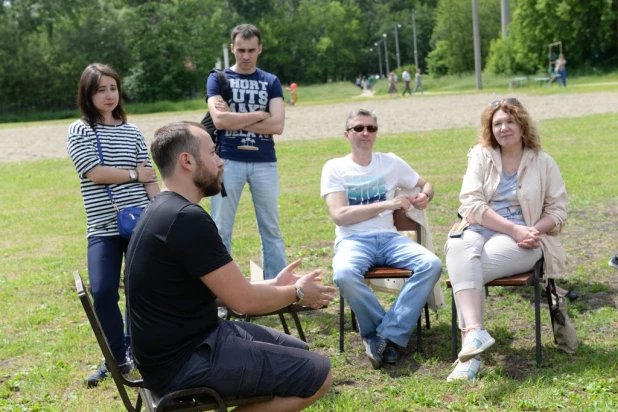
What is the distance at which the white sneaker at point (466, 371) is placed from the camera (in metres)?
4.55

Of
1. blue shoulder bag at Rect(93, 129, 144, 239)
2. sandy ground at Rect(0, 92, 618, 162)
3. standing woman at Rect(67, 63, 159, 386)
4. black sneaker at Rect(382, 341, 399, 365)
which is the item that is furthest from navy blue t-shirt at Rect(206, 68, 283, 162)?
sandy ground at Rect(0, 92, 618, 162)

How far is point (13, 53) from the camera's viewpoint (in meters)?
65.7

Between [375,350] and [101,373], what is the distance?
179cm

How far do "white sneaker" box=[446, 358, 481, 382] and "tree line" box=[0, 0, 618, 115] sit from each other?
206 feet

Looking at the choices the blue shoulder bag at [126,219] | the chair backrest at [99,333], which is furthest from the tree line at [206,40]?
the chair backrest at [99,333]

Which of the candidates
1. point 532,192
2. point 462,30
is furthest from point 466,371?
point 462,30

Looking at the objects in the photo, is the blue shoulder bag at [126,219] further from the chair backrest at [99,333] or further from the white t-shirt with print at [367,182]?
the chair backrest at [99,333]

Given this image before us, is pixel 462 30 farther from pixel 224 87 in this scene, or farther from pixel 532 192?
pixel 532 192

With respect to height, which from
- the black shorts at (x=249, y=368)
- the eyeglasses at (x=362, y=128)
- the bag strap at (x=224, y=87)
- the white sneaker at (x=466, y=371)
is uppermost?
the bag strap at (x=224, y=87)

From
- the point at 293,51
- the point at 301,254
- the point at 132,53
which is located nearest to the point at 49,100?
the point at 132,53

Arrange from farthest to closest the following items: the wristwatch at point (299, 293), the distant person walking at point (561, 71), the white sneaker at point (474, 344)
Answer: the distant person walking at point (561, 71)
the white sneaker at point (474, 344)
the wristwatch at point (299, 293)

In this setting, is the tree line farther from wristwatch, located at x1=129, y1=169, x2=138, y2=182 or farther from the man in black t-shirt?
the man in black t-shirt

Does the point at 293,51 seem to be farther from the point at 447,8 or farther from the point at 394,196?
the point at 394,196

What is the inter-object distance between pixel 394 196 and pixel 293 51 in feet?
323
